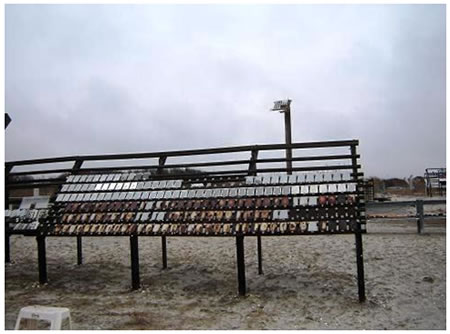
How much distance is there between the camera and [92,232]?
5660mm

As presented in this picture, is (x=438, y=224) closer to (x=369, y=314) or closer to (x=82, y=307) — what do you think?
(x=369, y=314)

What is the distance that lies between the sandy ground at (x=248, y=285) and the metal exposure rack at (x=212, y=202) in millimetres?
409

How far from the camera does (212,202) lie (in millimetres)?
5738

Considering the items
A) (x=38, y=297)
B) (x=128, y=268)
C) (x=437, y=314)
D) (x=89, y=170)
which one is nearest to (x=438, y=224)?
(x=437, y=314)

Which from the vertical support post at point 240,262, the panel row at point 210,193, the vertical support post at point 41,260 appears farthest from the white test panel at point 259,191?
the vertical support post at point 41,260

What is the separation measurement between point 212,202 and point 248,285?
4.43 feet

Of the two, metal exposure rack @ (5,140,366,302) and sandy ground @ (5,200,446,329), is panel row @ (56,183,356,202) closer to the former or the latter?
metal exposure rack @ (5,140,366,302)

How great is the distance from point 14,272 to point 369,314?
572cm

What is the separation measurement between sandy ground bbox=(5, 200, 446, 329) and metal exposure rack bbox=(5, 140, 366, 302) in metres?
0.41

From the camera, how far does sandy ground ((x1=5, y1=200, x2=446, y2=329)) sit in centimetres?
455

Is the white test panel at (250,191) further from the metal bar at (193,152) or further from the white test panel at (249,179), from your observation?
the metal bar at (193,152)

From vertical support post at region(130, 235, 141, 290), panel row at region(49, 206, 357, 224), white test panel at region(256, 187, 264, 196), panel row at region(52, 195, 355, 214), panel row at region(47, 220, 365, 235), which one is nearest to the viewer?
panel row at region(47, 220, 365, 235)

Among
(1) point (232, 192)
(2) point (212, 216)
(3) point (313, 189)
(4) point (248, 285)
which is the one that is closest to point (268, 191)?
(1) point (232, 192)

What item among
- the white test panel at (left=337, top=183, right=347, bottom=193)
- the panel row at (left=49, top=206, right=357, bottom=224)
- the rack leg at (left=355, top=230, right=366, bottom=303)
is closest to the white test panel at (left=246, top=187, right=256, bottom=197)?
the panel row at (left=49, top=206, right=357, bottom=224)
